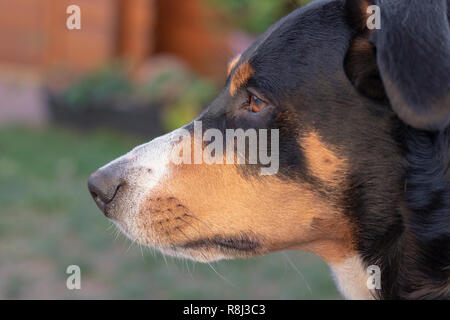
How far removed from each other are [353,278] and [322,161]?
0.57 meters

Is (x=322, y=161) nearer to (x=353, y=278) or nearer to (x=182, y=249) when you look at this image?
(x=353, y=278)

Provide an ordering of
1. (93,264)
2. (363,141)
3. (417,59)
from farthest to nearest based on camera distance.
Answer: (93,264) → (363,141) → (417,59)

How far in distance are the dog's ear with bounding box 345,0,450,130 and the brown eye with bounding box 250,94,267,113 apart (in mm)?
534

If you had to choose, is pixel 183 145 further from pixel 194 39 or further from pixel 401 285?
pixel 194 39

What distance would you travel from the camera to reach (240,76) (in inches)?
103

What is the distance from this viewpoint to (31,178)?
7.02 m

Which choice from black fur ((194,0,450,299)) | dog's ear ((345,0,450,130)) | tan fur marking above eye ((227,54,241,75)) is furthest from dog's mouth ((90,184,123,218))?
dog's ear ((345,0,450,130))

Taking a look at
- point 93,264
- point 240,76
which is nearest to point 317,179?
point 240,76

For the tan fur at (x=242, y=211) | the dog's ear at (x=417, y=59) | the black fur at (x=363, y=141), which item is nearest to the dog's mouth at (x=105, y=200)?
the tan fur at (x=242, y=211)

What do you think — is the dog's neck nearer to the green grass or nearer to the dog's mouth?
the green grass

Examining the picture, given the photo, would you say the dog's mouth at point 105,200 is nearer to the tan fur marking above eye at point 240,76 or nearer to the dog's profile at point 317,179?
the dog's profile at point 317,179
